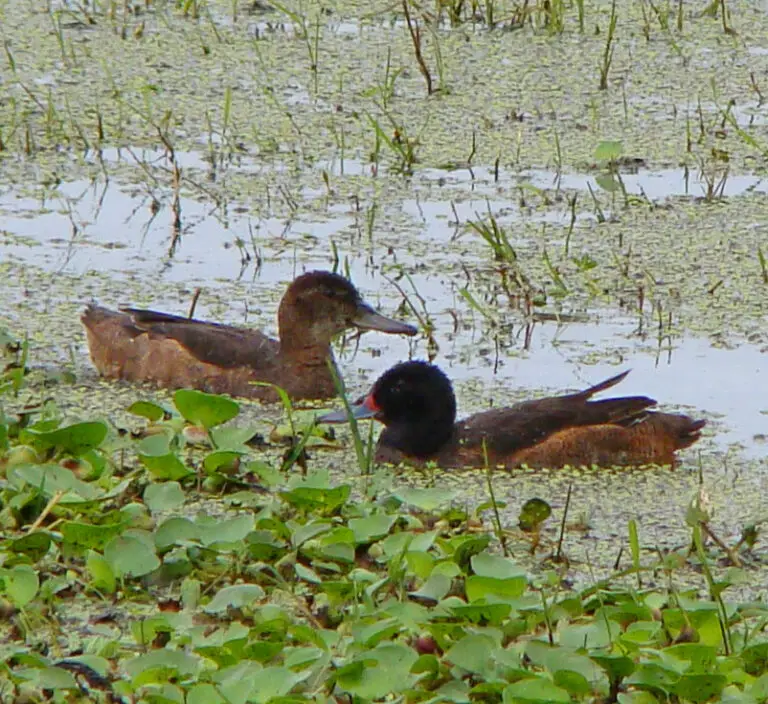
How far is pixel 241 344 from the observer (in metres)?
6.66

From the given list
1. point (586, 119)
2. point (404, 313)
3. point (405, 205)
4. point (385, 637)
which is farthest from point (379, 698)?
point (586, 119)

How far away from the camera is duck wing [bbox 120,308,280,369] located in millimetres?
6605

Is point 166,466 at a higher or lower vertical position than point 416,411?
higher

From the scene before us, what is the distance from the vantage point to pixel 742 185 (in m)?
8.27

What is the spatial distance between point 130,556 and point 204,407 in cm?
102

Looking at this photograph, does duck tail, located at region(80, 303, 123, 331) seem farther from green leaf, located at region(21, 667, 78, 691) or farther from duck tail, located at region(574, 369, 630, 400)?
green leaf, located at region(21, 667, 78, 691)

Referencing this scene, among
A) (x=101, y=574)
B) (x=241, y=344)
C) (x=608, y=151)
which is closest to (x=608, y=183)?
(x=608, y=151)

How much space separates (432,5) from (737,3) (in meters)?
1.64

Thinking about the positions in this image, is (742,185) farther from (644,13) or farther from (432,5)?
(432,5)

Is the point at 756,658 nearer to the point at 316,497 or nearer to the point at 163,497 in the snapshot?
the point at 316,497

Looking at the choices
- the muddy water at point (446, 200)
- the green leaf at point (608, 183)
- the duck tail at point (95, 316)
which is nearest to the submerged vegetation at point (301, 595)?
the muddy water at point (446, 200)

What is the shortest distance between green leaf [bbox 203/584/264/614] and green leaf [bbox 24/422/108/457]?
3.08 feet

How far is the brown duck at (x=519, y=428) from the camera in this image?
5820 mm

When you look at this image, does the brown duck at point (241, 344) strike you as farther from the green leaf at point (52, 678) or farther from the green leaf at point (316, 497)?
the green leaf at point (52, 678)
